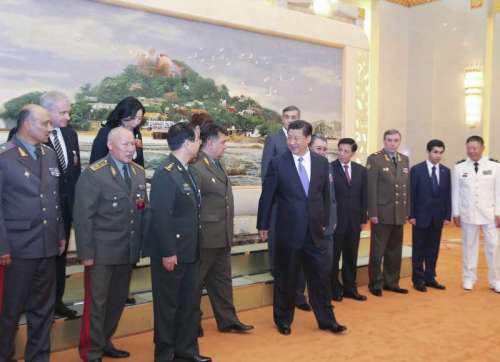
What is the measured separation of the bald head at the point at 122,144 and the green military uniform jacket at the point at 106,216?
80 millimetres

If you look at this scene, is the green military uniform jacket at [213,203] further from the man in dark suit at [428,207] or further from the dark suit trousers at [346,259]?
the man in dark suit at [428,207]

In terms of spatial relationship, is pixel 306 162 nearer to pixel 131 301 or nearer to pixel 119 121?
pixel 119 121

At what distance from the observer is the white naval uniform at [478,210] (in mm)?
5309

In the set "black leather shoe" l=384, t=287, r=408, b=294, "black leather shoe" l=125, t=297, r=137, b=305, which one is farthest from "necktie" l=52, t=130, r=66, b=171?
"black leather shoe" l=384, t=287, r=408, b=294

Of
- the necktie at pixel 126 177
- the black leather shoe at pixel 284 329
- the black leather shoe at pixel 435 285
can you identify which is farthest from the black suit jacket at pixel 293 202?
the black leather shoe at pixel 435 285

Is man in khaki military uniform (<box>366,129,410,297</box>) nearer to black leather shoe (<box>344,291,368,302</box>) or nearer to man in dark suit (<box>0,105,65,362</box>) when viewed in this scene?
black leather shoe (<box>344,291,368,302</box>)

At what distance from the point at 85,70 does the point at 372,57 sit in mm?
6909

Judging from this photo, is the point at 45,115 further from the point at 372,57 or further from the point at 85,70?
the point at 372,57

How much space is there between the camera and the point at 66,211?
3555 mm

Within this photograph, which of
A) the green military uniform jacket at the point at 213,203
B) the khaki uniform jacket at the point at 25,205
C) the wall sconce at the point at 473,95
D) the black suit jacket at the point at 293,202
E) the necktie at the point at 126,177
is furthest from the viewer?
the wall sconce at the point at 473,95

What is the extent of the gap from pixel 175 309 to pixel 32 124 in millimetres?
1337

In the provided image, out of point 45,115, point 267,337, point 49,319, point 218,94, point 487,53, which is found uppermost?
point 487,53

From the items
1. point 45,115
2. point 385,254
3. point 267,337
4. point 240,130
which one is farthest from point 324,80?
point 45,115

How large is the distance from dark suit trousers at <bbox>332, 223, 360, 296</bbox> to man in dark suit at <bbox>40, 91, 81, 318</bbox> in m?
2.37
